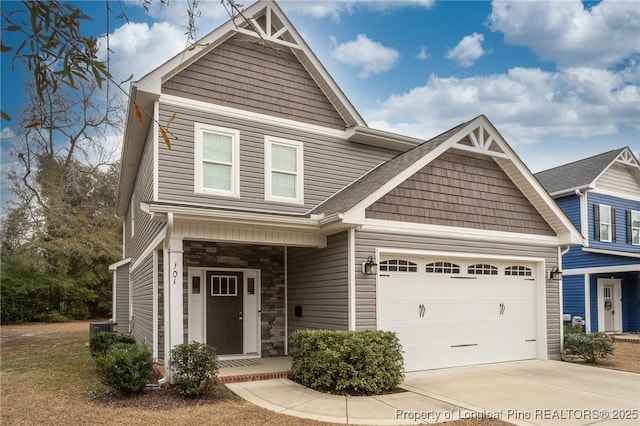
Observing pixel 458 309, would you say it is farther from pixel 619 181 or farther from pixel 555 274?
pixel 619 181

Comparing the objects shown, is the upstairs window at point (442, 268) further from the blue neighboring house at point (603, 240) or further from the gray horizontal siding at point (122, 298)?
the gray horizontal siding at point (122, 298)

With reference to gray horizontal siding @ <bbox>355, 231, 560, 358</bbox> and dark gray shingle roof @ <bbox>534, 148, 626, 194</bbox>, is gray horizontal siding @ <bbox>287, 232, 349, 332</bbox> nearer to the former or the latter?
gray horizontal siding @ <bbox>355, 231, 560, 358</bbox>

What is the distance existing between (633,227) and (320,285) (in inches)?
662

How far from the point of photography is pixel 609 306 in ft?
63.4

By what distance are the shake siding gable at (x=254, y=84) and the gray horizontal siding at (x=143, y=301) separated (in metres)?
3.81

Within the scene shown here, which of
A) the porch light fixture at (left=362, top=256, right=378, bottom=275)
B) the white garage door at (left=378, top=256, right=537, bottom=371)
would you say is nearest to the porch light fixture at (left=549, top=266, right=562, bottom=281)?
the white garage door at (left=378, top=256, right=537, bottom=371)

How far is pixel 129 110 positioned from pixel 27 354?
24.7 feet

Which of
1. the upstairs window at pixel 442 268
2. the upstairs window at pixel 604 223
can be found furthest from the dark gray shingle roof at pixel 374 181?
the upstairs window at pixel 604 223

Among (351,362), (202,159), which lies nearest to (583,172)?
(351,362)

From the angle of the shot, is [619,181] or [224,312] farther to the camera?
[619,181]

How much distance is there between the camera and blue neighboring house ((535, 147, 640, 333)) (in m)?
18.7

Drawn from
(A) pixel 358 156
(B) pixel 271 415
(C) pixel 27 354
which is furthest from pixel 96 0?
(C) pixel 27 354

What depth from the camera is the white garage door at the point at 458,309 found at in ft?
32.4

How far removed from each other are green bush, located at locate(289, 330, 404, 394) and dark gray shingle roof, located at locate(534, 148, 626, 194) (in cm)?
1418
